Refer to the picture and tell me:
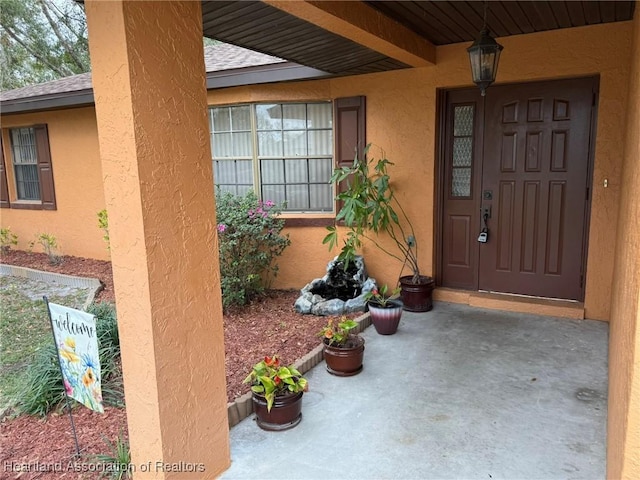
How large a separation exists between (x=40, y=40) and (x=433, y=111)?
52.7 ft

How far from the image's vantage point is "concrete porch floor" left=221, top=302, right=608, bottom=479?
7.62 feet

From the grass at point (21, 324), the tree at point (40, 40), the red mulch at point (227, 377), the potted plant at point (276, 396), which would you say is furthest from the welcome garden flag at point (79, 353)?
the tree at point (40, 40)

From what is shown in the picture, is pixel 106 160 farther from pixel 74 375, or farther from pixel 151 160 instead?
pixel 74 375

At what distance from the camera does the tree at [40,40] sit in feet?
48.4

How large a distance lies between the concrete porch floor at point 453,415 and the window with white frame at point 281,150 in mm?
2301

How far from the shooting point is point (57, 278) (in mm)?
6582

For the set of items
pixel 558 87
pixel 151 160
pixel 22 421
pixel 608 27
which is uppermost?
pixel 608 27

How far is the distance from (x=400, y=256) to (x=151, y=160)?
364 centimetres

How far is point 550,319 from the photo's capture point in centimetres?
432

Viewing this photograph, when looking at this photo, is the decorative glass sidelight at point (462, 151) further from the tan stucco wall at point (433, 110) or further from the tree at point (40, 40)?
the tree at point (40, 40)

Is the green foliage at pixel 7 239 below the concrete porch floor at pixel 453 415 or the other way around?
the other way around

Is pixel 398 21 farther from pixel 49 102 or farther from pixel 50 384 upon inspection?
pixel 49 102

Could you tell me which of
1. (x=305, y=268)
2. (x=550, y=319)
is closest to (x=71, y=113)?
(x=305, y=268)

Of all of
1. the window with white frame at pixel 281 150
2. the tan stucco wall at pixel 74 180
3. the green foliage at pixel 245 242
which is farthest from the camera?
the tan stucco wall at pixel 74 180
